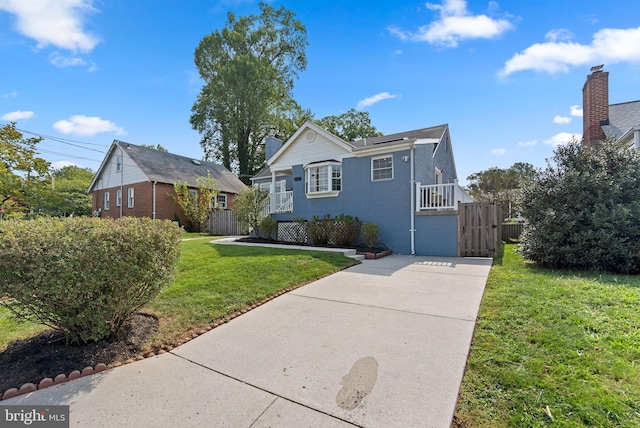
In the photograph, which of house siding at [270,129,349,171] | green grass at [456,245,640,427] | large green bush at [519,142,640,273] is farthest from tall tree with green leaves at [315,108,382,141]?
green grass at [456,245,640,427]

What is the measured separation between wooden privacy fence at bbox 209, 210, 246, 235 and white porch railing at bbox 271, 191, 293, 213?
445cm

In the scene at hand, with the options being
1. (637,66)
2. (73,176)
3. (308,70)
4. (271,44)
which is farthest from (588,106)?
(73,176)

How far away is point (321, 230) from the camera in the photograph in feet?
37.7

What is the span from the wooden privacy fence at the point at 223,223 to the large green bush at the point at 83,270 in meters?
14.3

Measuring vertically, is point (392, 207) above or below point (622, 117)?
below

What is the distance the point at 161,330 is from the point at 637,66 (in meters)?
16.2

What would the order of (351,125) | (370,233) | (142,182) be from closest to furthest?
(370,233)
(142,182)
(351,125)

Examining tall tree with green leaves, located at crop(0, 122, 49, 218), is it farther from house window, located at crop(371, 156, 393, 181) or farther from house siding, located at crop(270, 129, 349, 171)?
house window, located at crop(371, 156, 393, 181)

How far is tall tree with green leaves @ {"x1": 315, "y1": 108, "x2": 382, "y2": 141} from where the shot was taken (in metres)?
33.4

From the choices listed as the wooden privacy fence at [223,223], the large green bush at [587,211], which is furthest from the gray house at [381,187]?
the wooden privacy fence at [223,223]

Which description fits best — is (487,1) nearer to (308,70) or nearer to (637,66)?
(637,66)

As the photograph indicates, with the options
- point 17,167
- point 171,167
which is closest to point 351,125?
point 171,167

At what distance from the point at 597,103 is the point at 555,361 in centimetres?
1733

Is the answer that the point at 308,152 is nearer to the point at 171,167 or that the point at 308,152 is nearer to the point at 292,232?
the point at 292,232
